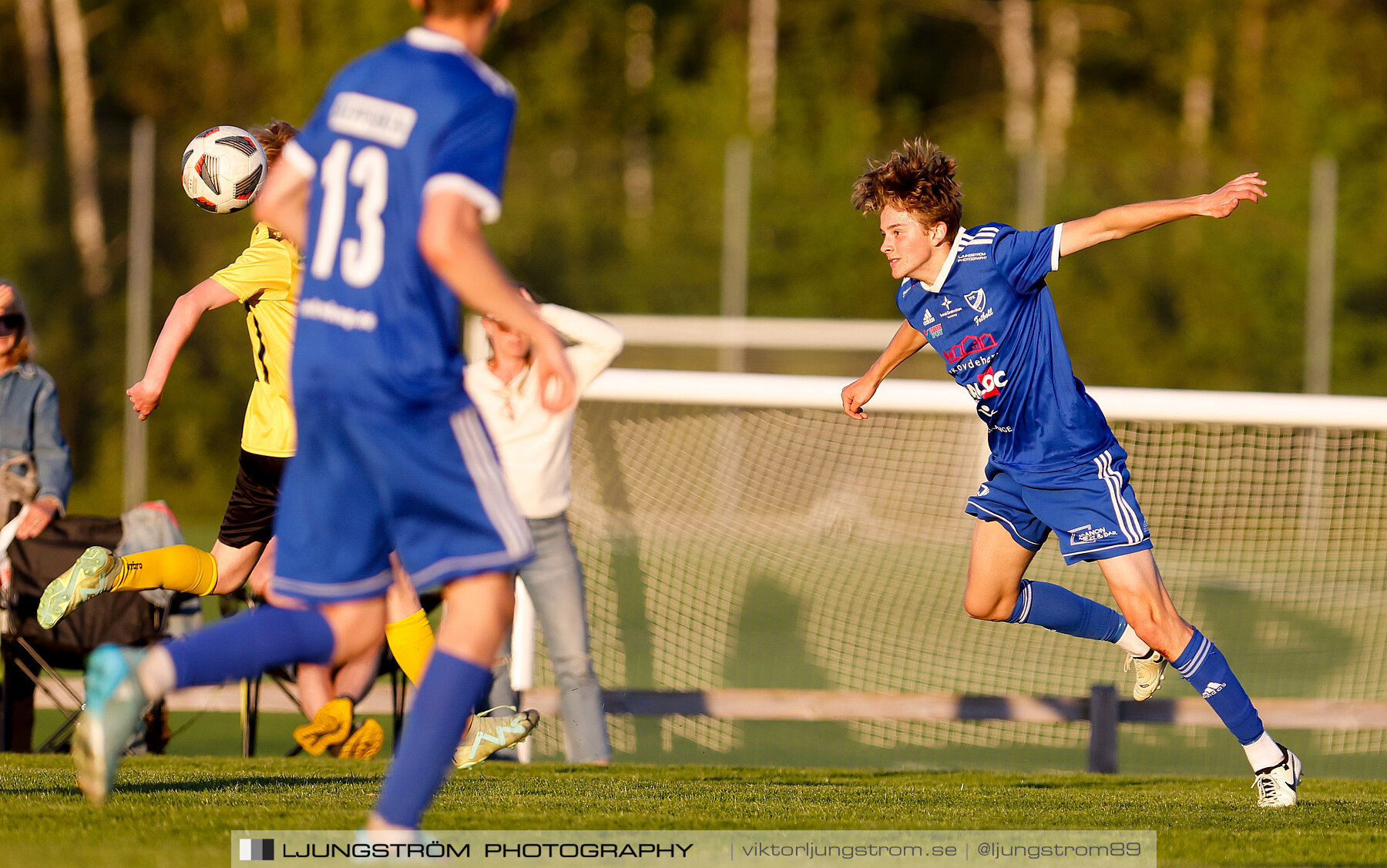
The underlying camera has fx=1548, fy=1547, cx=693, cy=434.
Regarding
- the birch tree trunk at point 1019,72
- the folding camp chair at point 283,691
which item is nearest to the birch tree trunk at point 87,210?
the folding camp chair at point 283,691

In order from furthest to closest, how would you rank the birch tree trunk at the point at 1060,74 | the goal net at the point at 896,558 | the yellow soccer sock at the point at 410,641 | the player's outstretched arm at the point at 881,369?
the birch tree trunk at the point at 1060,74
the goal net at the point at 896,558
the player's outstretched arm at the point at 881,369
the yellow soccer sock at the point at 410,641

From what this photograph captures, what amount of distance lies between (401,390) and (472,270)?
0.89 ft

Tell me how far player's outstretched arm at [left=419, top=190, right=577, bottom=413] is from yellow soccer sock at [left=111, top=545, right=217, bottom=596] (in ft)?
9.73

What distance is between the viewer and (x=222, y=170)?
208 inches

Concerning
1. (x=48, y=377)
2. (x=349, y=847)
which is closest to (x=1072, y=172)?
(x=48, y=377)

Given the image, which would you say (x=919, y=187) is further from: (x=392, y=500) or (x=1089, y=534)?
(x=392, y=500)

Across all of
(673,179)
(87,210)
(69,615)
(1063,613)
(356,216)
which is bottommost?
(69,615)

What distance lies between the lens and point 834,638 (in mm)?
10758

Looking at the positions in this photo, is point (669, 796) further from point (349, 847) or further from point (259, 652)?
point (259, 652)

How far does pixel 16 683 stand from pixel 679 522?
4.54 m

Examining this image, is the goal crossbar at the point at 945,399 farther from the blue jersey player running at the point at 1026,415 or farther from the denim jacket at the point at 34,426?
the denim jacket at the point at 34,426

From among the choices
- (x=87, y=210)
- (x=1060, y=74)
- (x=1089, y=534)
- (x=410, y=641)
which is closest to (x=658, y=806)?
(x=410, y=641)

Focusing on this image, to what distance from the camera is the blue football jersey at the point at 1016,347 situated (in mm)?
4945

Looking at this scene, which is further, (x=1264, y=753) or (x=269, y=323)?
(x=269, y=323)
